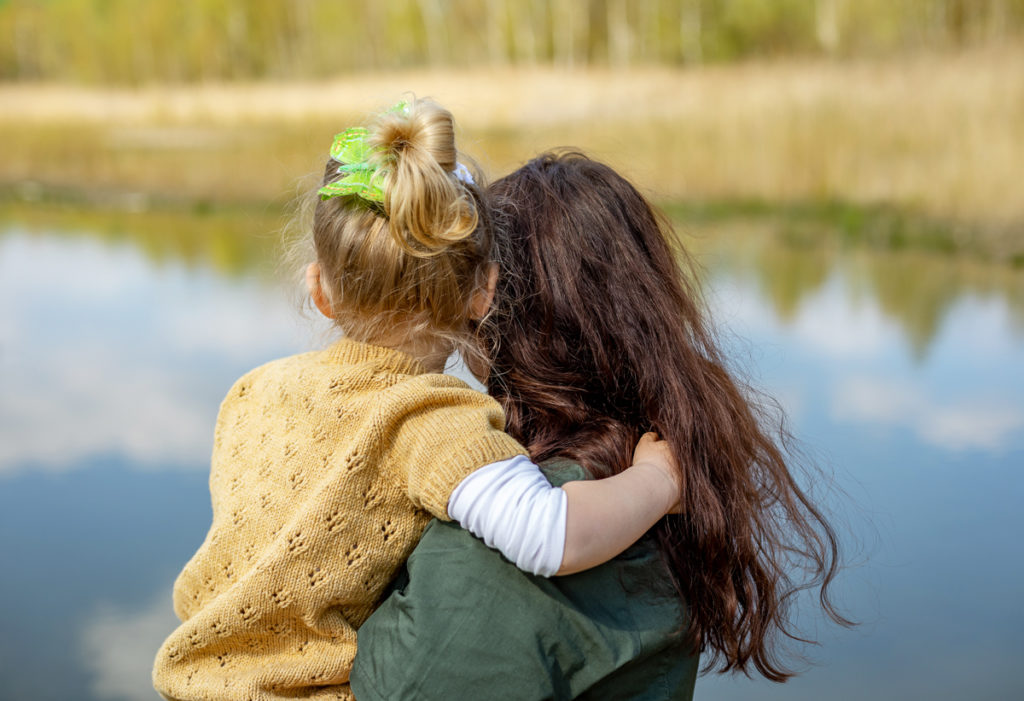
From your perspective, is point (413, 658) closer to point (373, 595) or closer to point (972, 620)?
point (373, 595)

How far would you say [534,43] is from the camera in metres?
16.1

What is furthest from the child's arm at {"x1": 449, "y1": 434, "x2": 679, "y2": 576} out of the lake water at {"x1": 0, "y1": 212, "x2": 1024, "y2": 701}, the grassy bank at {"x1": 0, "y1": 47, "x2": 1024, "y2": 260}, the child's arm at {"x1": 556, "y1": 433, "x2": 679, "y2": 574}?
the grassy bank at {"x1": 0, "y1": 47, "x2": 1024, "y2": 260}

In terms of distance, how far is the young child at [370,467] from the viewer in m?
0.81

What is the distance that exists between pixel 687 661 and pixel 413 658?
A: 11.9 inches

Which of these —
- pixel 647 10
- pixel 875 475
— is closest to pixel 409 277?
pixel 875 475

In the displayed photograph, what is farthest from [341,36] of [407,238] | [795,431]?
[407,238]

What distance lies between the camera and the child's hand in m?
0.92

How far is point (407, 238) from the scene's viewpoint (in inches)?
35.5

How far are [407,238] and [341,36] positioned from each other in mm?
17296

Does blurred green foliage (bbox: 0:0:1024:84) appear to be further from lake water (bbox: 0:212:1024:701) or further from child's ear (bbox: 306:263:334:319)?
child's ear (bbox: 306:263:334:319)

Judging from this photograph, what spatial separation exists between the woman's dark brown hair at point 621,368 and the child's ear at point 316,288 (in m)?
0.17

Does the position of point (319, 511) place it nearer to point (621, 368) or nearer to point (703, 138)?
point (621, 368)

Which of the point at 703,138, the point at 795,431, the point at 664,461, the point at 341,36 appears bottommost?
the point at 795,431

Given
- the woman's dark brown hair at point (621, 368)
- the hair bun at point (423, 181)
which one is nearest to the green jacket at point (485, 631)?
the woman's dark brown hair at point (621, 368)
